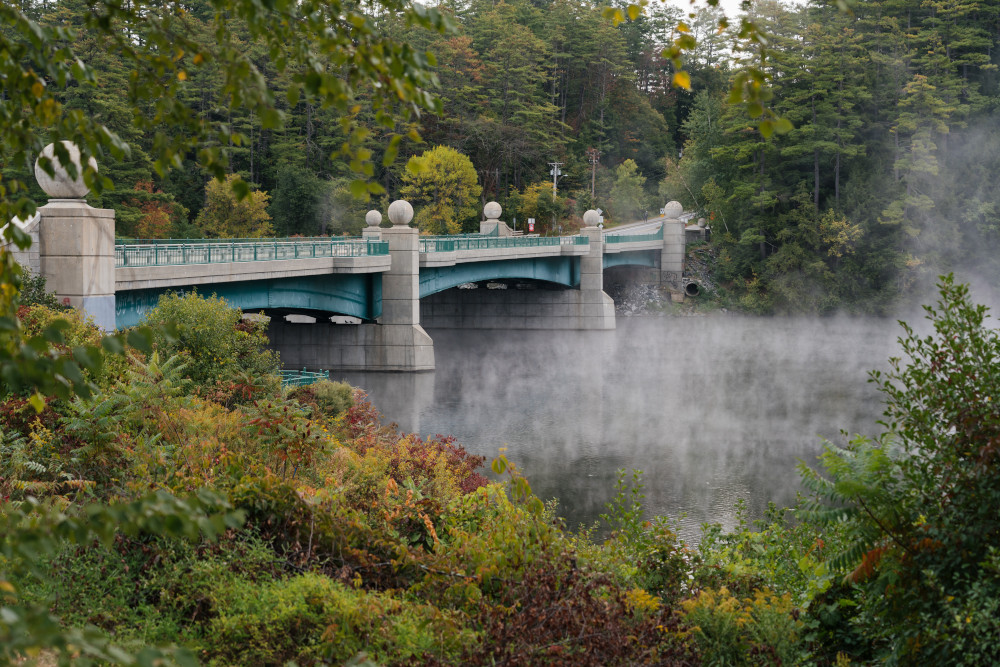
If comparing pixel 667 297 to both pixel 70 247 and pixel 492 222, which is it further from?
pixel 70 247

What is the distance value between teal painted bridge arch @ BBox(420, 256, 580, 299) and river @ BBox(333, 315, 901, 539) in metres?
3.80

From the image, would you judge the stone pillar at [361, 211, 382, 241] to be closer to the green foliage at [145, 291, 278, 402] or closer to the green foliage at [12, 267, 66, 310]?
the green foliage at [145, 291, 278, 402]

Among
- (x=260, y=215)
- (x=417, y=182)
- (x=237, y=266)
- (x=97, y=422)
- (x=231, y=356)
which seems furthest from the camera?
(x=417, y=182)

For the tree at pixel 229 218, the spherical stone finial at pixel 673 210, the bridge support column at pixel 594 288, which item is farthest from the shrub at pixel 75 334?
the spherical stone finial at pixel 673 210

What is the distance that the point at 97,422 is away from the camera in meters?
10.8

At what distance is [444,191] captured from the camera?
249 ft

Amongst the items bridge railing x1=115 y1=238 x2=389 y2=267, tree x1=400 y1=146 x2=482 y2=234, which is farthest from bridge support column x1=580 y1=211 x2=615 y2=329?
bridge railing x1=115 y1=238 x2=389 y2=267

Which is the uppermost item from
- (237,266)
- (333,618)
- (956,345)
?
(237,266)

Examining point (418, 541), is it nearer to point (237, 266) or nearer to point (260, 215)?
point (237, 266)

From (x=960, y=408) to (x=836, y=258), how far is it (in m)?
67.6

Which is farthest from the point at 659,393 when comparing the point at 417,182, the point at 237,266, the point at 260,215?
the point at 417,182

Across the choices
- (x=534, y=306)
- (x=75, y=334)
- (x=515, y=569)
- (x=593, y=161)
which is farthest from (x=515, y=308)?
(x=515, y=569)

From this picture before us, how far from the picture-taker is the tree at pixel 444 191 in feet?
244

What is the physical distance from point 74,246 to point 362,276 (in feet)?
64.0
